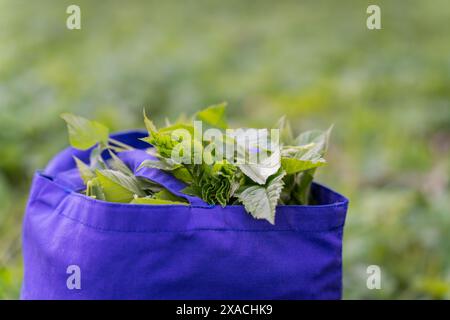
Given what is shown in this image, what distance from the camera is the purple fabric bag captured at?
1.05 m

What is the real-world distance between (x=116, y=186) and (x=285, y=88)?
10.6 ft

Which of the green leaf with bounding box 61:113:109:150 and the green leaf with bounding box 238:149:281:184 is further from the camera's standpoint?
the green leaf with bounding box 61:113:109:150

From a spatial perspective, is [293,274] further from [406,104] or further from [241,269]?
[406,104]

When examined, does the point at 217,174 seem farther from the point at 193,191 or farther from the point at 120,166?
the point at 120,166

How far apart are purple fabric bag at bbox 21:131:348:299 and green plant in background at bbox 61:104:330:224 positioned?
0.03 meters

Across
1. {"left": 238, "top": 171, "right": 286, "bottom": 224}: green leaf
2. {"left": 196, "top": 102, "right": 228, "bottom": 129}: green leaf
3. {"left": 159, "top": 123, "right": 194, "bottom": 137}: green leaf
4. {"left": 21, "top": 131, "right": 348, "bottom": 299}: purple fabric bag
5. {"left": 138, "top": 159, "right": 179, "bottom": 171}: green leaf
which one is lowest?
{"left": 21, "top": 131, "right": 348, "bottom": 299}: purple fabric bag

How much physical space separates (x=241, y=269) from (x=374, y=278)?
29.1 inches

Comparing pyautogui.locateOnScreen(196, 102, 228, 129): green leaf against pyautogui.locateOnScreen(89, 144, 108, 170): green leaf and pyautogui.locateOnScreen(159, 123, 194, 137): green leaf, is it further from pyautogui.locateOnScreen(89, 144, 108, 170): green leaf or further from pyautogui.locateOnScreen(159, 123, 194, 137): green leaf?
pyautogui.locateOnScreen(89, 144, 108, 170): green leaf

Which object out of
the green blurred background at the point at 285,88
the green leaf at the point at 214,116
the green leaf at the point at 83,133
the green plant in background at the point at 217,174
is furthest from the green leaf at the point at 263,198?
the green blurred background at the point at 285,88

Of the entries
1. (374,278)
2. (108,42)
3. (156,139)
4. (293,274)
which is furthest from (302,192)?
(108,42)

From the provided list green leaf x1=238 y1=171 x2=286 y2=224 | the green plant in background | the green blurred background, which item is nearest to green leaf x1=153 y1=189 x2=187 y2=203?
the green plant in background

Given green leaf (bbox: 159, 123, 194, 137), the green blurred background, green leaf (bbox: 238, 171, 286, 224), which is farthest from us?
the green blurred background

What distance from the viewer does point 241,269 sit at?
108 cm

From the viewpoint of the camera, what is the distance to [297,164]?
113cm
